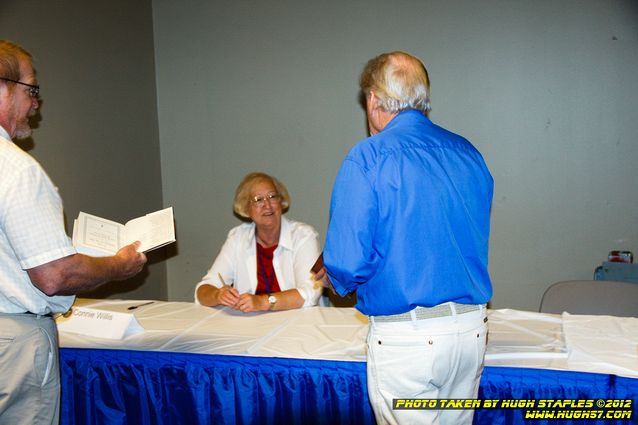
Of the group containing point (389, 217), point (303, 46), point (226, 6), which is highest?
point (226, 6)

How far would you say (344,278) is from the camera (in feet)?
5.38

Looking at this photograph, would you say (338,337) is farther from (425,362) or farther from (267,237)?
(267,237)

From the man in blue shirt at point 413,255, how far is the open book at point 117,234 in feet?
2.53

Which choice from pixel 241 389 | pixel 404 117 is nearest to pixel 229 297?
pixel 241 389

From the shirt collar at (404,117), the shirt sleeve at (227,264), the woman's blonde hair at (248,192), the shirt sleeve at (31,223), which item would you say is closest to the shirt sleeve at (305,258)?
the woman's blonde hair at (248,192)

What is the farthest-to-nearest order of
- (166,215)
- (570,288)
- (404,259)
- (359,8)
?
(359,8)
(570,288)
(166,215)
(404,259)

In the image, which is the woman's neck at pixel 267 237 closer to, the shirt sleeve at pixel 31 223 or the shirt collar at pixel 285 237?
the shirt collar at pixel 285 237

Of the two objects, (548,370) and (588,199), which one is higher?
(588,199)

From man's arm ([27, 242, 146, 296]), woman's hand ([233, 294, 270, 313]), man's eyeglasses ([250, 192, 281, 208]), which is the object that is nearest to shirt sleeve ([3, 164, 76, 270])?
man's arm ([27, 242, 146, 296])

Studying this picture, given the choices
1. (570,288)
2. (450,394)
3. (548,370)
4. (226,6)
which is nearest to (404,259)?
(450,394)

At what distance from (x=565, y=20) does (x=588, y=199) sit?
4.18ft

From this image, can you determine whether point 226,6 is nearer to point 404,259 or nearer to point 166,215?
point 166,215

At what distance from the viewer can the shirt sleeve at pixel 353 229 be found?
1.59 m

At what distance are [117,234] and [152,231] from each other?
16cm
